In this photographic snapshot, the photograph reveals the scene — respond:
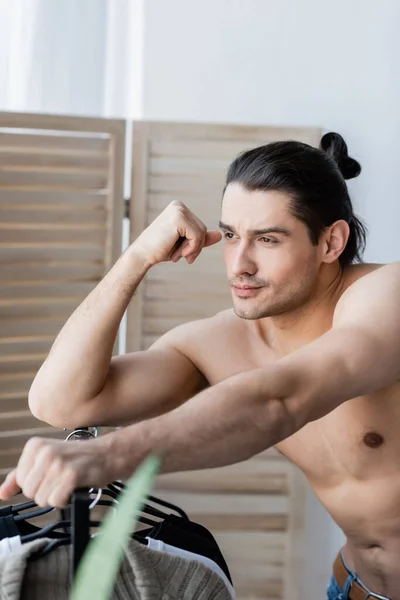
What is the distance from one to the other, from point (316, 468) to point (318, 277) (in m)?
0.36

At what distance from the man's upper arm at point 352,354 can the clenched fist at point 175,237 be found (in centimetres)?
26

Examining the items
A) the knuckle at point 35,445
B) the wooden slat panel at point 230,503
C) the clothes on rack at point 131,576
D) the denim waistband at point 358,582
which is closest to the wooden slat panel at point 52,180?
the wooden slat panel at point 230,503

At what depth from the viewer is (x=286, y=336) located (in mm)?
1641

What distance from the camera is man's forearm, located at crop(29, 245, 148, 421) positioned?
147 cm

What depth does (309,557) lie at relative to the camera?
2.47m

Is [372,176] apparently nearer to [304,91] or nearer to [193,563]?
[304,91]

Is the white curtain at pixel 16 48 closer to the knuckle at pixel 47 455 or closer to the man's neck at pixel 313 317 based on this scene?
the man's neck at pixel 313 317

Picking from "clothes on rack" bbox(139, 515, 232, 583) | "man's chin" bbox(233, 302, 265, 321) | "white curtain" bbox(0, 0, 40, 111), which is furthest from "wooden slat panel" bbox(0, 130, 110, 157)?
"clothes on rack" bbox(139, 515, 232, 583)

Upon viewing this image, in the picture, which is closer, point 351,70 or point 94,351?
point 94,351

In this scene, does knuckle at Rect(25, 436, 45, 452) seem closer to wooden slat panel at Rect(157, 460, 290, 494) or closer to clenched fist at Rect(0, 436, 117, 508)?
clenched fist at Rect(0, 436, 117, 508)

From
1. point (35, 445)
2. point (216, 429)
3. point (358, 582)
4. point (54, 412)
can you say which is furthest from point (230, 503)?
point (35, 445)

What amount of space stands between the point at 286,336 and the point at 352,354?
50cm

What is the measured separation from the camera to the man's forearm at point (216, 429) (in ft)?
2.79

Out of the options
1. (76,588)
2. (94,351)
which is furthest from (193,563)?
(94,351)
